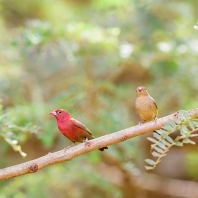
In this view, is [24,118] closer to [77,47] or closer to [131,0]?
[77,47]

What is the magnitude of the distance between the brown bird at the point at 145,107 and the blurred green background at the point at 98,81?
2.45 feet

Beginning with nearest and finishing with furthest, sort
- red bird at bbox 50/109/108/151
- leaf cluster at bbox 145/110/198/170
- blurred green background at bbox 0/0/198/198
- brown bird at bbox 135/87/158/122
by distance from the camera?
leaf cluster at bbox 145/110/198/170 → red bird at bbox 50/109/108/151 → brown bird at bbox 135/87/158/122 → blurred green background at bbox 0/0/198/198

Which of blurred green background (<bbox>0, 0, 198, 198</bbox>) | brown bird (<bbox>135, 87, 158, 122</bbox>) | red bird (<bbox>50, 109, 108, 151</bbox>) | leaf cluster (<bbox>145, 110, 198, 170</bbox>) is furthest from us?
blurred green background (<bbox>0, 0, 198, 198</bbox>)

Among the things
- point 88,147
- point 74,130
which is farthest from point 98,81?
point 88,147

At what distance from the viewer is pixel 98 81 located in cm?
467

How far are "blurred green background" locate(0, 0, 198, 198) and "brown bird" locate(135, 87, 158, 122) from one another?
0.75 m

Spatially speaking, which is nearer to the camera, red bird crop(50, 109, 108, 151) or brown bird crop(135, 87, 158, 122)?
red bird crop(50, 109, 108, 151)

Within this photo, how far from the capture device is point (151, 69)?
4.78m

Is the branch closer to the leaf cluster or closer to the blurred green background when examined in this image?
the leaf cluster

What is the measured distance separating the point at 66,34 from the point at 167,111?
150 centimetres

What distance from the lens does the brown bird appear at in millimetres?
2709

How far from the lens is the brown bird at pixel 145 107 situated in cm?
271

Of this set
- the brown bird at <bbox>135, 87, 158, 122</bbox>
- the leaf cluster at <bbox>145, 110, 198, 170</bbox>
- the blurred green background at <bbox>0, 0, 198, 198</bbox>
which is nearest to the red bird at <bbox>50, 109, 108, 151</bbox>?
the brown bird at <bbox>135, 87, 158, 122</bbox>

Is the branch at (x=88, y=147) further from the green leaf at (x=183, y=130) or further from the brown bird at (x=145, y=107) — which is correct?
the brown bird at (x=145, y=107)
